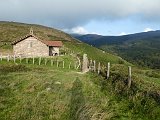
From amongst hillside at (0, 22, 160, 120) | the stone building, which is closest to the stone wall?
the stone building

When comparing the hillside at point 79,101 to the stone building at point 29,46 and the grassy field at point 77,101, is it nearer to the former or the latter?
the grassy field at point 77,101

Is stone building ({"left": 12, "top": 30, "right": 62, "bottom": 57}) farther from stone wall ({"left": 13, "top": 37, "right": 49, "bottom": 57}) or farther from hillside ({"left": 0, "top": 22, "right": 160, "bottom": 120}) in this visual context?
hillside ({"left": 0, "top": 22, "right": 160, "bottom": 120})

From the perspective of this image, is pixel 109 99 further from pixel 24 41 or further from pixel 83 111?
pixel 24 41

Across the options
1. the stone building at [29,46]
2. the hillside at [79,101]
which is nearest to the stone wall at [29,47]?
the stone building at [29,46]

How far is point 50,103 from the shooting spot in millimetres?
22594

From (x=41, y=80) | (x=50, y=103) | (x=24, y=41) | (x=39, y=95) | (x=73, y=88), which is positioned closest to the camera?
(x=50, y=103)

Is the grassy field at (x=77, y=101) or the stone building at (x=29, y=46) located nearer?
the grassy field at (x=77, y=101)

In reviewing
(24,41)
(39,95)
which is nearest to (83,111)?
(39,95)

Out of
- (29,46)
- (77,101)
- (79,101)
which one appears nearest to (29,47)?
(29,46)

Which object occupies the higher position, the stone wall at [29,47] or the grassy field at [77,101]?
the stone wall at [29,47]

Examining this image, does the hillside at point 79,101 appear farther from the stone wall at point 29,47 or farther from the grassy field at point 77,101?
the stone wall at point 29,47

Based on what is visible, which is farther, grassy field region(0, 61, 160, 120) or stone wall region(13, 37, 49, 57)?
stone wall region(13, 37, 49, 57)

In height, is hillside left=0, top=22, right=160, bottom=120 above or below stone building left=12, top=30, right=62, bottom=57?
below

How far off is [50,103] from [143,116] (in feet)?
22.0
